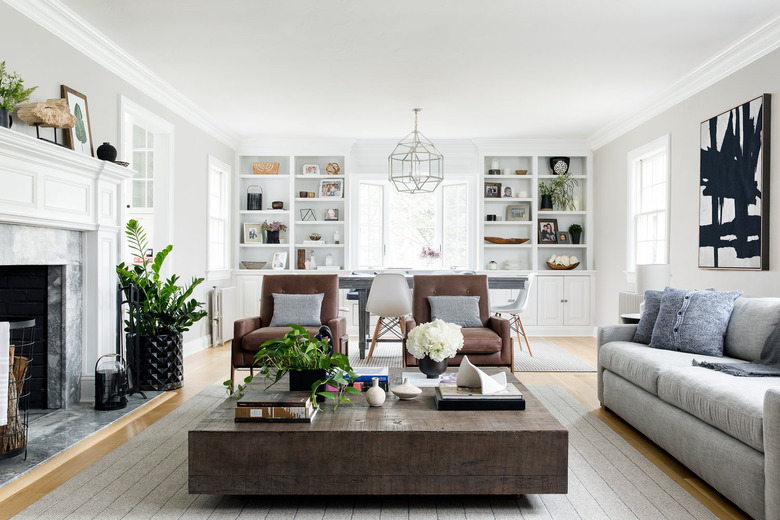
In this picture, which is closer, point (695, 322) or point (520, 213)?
point (695, 322)

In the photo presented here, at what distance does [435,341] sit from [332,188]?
5139mm

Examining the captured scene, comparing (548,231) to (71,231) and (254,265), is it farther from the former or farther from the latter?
(71,231)

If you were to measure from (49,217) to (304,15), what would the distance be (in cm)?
204

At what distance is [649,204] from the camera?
5.95m

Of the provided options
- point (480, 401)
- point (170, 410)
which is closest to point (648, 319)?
point (480, 401)

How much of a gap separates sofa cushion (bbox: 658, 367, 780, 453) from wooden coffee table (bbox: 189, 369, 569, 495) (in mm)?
680

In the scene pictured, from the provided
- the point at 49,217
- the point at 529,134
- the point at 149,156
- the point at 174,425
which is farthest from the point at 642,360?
the point at 149,156

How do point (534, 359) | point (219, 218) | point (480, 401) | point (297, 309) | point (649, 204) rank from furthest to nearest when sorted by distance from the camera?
point (219, 218)
point (649, 204)
point (534, 359)
point (297, 309)
point (480, 401)

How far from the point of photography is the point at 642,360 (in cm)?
317

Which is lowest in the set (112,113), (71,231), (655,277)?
→ (655,277)

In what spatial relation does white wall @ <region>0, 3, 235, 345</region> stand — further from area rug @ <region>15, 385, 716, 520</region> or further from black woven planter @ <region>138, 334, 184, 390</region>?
area rug @ <region>15, 385, 716, 520</region>

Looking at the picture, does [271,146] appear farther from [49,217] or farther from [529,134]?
[49,217]

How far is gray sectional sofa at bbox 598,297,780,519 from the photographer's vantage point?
2049 millimetres

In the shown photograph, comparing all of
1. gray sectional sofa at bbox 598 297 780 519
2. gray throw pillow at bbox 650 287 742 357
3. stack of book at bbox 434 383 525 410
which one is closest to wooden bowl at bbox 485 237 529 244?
gray sectional sofa at bbox 598 297 780 519
